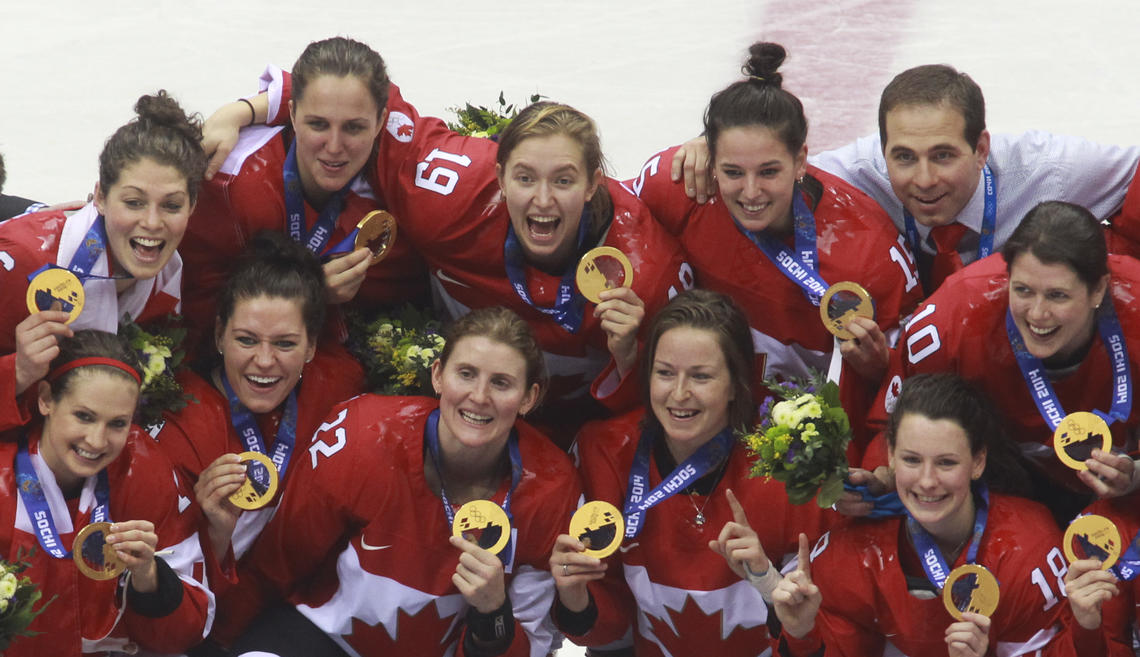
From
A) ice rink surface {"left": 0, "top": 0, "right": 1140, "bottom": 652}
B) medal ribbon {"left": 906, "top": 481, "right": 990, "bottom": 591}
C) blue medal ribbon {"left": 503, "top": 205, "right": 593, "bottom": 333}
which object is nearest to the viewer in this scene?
medal ribbon {"left": 906, "top": 481, "right": 990, "bottom": 591}

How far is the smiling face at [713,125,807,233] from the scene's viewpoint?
4.53 m

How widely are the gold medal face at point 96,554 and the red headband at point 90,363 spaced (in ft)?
1.33

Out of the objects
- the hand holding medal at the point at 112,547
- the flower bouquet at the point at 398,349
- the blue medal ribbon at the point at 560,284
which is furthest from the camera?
the flower bouquet at the point at 398,349

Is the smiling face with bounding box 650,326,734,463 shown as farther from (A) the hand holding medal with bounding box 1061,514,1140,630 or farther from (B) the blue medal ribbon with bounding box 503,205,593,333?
(A) the hand holding medal with bounding box 1061,514,1140,630

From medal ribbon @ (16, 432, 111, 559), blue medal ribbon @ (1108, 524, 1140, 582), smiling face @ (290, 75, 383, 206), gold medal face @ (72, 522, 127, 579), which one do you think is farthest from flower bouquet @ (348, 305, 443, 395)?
blue medal ribbon @ (1108, 524, 1140, 582)

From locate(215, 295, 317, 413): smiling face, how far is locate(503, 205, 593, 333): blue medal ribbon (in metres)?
0.63

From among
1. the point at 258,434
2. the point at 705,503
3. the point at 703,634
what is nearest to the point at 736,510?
the point at 705,503

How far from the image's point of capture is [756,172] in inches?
179

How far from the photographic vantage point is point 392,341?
16.3ft

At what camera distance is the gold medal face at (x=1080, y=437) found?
4.14m

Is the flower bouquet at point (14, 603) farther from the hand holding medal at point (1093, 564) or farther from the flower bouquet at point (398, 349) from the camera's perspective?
the hand holding medal at point (1093, 564)

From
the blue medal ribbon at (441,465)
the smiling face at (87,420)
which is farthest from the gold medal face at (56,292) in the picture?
the blue medal ribbon at (441,465)

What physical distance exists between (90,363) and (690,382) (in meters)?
1.58

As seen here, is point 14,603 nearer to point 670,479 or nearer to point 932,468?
point 670,479
